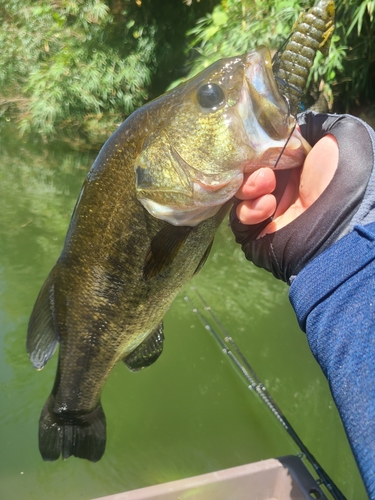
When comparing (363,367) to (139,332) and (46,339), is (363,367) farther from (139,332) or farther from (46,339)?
(46,339)

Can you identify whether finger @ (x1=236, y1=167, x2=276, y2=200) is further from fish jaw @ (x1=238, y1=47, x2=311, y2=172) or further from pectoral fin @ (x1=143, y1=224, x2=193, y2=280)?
pectoral fin @ (x1=143, y1=224, x2=193, y2=280)

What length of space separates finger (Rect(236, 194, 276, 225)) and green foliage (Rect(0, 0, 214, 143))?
858cm

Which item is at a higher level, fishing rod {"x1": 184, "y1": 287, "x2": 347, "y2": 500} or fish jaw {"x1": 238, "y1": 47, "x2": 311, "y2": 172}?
fish jaw {"x1": 238, "y1": 47, "x2": 311, "y2": 172}

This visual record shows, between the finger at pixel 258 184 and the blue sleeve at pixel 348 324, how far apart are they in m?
0.25

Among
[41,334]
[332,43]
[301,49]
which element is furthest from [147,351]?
[332,43]

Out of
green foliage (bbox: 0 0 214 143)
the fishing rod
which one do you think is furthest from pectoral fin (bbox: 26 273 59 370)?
green foliage (bbox: 0 0 214 143)

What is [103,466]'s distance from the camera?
306 cm

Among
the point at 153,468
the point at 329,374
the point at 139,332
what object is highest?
the point at 329,374

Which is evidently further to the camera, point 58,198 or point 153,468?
point 58,198

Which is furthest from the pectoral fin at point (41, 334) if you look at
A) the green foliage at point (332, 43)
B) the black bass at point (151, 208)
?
the green foliage at point (332, 43)

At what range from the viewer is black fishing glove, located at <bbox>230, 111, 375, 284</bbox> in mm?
1263

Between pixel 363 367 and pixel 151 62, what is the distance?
32.8ft

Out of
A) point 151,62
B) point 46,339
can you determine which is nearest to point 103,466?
point 46,339

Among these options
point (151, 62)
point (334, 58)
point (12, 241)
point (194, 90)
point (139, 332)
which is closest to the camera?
point (194, 90)
